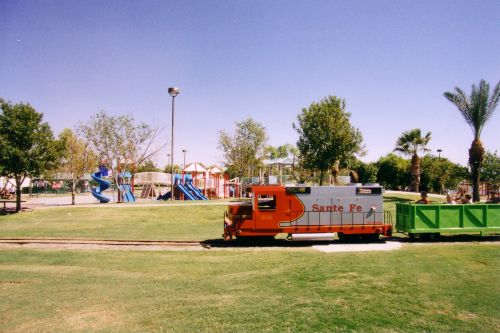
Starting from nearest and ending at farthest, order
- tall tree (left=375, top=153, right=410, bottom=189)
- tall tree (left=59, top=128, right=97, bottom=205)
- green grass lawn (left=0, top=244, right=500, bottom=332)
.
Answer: green grass lawn (left=0, top=244, right=500, bottom=332) < tall tree (left=59, top=128, right=97, bottom=205) < tall tree (left=375, top=153, right=410, bottom=189)

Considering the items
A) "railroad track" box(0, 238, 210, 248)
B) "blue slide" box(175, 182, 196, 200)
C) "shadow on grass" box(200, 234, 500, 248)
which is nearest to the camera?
"shadow on grass" box(200, 234, 500, 248)

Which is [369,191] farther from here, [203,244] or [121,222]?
[121,222]

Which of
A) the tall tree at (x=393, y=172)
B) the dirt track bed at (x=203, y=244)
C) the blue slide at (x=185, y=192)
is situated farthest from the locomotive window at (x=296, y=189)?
the tall tree at (x=393, y=172)

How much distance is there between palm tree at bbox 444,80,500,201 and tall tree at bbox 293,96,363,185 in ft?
32.2

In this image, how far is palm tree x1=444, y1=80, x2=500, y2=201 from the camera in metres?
33.1

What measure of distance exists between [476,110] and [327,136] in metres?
14.0

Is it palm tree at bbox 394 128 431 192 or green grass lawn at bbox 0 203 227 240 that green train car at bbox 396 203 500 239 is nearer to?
green grass lawn at bbox 0 203 227 240

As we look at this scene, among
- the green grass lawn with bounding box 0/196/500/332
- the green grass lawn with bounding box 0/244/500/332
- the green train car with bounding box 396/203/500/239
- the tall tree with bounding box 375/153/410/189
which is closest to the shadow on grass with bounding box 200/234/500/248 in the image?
the green train car with bounding box 396/203/500/239

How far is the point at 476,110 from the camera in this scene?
33.4 meters

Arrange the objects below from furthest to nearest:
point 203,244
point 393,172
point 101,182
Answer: point 393,172 < point 101,182 < point 203,244

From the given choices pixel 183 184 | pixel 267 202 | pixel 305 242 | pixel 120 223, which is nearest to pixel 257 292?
Result: pixel 267 202

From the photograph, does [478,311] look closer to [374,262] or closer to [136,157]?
[374,262]

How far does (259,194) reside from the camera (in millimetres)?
16344

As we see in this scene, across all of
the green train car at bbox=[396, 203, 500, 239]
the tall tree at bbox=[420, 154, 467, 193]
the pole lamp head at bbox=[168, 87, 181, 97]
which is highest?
the pole lamp head at bbox=[168, 87, 181, 97]
